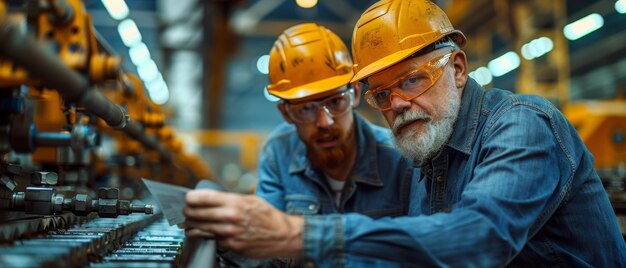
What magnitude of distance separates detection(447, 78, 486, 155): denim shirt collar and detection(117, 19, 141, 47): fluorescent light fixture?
22.6 ft

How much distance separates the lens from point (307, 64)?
8.63 ft

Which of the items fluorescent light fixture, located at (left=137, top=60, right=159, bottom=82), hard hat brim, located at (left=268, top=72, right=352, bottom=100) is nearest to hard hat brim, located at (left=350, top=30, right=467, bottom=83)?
hard hat brim, located at (left=268, top=72, right=352, bottom=100)

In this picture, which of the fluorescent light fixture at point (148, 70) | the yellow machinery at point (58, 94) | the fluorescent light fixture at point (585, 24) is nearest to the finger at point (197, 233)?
the yellow machinery at point (58, 94)

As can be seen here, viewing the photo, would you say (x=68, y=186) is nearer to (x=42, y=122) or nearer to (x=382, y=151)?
(x=42, y=122)

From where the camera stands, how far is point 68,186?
2.46 metres

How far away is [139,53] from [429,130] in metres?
8.19

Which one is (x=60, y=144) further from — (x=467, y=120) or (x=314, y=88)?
(x=467, y=120)

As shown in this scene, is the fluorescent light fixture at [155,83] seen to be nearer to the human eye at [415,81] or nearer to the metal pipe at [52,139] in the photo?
the metal pipe at [52,139]

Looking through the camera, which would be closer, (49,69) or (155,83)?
(49,69)

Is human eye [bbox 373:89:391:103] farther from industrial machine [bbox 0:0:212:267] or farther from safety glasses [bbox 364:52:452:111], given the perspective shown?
industrial machine [bbox 0:0:212:267]

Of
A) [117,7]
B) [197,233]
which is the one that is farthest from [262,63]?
[197,233]

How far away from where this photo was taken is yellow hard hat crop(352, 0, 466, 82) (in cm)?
182

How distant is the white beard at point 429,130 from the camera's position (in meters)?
1.76

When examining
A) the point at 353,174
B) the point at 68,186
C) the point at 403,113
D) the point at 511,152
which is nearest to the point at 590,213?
the point at 511,152
